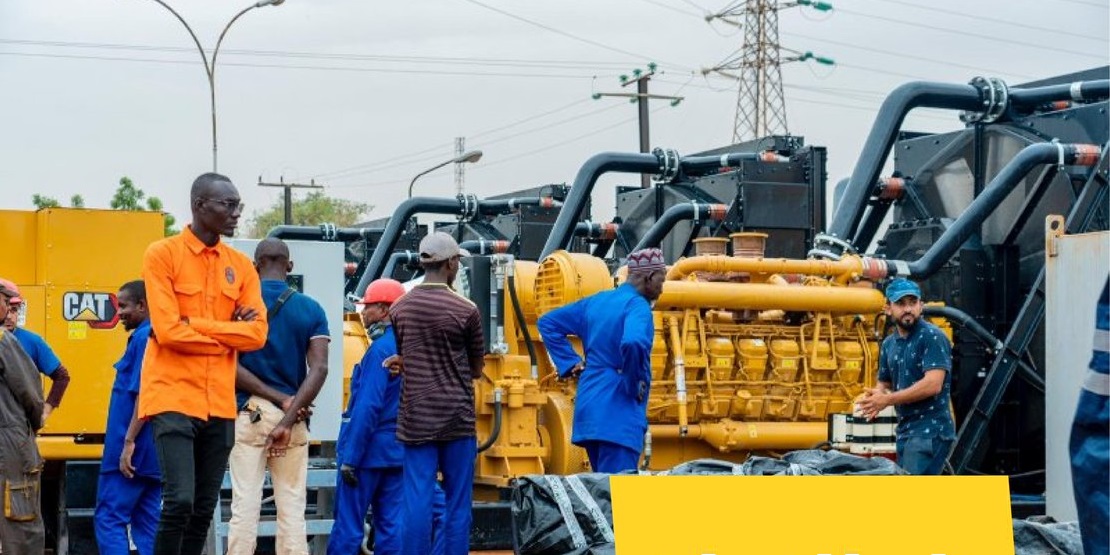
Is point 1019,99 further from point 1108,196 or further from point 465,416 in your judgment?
point 465,416

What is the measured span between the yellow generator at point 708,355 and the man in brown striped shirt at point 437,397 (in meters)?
2.03

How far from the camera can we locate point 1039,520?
6.53 metres

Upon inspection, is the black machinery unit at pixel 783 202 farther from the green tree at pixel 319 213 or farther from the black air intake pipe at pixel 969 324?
the green tree at pixel 319 213

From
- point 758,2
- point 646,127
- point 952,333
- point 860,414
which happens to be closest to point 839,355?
point 952,333

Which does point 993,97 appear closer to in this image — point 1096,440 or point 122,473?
point 122,473

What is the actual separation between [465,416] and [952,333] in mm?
4323

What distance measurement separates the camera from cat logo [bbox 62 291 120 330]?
949 centimetres

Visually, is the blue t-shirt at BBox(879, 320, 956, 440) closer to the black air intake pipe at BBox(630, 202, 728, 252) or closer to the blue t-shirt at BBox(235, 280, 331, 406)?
the blue t-shirt at BBox(235, 280, 331, 406)

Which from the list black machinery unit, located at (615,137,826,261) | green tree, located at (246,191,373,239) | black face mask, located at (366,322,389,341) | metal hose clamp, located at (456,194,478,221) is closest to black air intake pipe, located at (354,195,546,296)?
metal hose clamp, located at (456,194,478,221)

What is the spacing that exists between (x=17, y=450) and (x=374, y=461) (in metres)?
1.89

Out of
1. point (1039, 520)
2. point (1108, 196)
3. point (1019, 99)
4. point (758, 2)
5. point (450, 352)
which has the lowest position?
point (1039, 520)

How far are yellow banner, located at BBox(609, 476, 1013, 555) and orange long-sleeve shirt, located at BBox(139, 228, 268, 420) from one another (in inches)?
94.6

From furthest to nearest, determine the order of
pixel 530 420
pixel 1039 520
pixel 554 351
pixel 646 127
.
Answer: pixel 646 127 → pixel 530 420 → pixel 554 351 → pixel 1039 520

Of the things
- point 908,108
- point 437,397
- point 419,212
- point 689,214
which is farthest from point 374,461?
point 419,212
